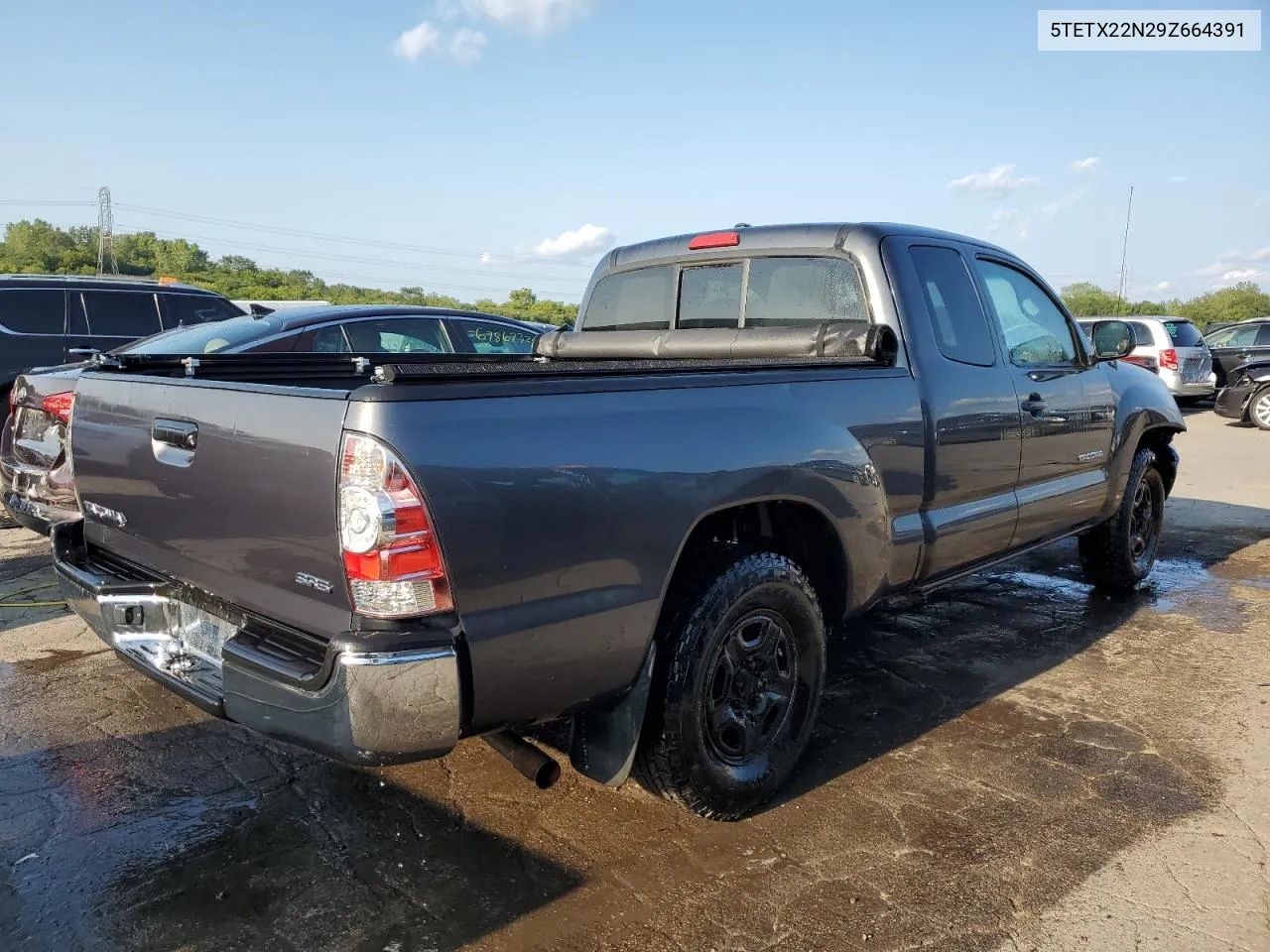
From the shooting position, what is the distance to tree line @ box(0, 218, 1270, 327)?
135 feet

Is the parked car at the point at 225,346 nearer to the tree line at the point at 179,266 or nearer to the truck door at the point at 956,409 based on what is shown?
the truck door at the point at 956,409

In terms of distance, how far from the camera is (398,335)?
7059mm

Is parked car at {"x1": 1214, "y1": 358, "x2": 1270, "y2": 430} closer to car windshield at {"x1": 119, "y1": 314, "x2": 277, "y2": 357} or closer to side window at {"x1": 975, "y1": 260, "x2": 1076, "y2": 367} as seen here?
side window at {"x1": 975, "y1": 260, "x2": 1076, "y2": 367}

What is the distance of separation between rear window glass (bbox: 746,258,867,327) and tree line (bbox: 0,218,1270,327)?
31656mm

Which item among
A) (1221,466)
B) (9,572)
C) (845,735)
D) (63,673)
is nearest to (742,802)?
(845,735)

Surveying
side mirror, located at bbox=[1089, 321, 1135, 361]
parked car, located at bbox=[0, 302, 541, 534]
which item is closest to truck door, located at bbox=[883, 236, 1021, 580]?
side mirror, located at bbox=[1089, 321, 1135, 361]

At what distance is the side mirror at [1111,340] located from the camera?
15.6 feet

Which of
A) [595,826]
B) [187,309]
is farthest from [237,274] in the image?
[595,826]

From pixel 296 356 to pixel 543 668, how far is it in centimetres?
229

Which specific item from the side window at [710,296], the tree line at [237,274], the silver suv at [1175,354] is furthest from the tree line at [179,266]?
the side window at [710,296]

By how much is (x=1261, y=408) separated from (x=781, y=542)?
587 inches

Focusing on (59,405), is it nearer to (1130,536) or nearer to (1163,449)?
(1130,536)

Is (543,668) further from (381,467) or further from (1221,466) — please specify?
(1221,466)

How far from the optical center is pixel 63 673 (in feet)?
13.4
